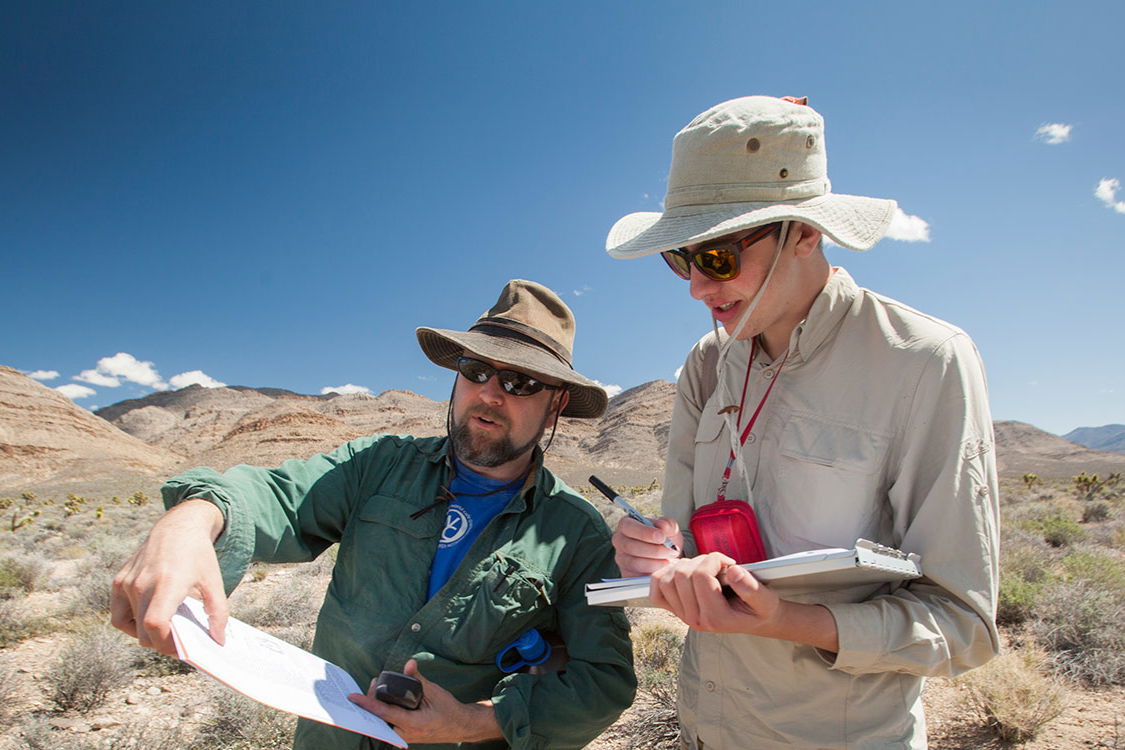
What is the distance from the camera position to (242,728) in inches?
161

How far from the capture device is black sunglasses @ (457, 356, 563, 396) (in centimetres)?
248

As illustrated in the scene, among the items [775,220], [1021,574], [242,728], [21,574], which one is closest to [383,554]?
[775,220]

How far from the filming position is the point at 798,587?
145 cm

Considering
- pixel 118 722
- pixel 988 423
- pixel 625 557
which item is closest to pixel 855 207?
pixel 988 423

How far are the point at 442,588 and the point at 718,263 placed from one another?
141 centimetres

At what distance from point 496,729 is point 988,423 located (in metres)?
1.62

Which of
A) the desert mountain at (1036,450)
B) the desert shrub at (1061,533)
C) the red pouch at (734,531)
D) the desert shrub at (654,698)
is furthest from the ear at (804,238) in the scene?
the desert mountain at (1036,450)

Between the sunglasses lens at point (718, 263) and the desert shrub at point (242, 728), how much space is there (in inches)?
171

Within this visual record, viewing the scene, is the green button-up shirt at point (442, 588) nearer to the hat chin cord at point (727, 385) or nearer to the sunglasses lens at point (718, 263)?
the hat chin cord at point (727, 385)

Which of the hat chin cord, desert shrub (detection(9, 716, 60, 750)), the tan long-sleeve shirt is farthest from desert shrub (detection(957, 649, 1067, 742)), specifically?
desert shrub (detection(9, 716, 60, 750))

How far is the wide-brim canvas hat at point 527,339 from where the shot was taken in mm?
2416

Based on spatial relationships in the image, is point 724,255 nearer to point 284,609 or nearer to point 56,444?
point 284,609

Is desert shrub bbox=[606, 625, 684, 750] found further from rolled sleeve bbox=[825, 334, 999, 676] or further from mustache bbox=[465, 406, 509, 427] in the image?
rolled sleeve bbox=[825, 334, 999, 676]

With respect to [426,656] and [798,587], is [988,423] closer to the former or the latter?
[798,587]
